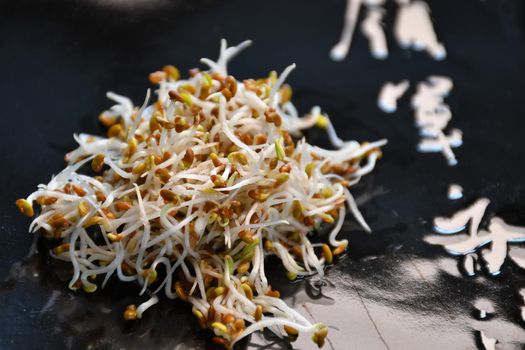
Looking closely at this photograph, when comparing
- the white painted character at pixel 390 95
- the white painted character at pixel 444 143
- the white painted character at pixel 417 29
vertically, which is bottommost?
the white painted character at pixel 444 143

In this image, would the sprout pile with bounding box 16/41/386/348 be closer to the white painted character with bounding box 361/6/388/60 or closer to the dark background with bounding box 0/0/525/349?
the dark background with bounding box 0/0/525/349

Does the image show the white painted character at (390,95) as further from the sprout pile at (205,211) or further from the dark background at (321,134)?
the sprout pile at (205,211)

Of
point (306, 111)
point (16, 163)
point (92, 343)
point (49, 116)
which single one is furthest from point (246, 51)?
point (92, 343)

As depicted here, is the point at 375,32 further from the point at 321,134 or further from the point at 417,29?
the point at 321,134

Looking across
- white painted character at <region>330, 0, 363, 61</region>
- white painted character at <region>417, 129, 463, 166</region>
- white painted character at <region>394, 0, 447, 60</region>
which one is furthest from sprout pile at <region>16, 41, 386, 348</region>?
white painted character at <region>394, 0, 447, 60</region>

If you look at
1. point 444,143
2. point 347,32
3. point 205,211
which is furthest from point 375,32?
point 205,211

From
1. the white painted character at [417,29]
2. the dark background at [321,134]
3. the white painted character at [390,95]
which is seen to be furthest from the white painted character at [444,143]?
the white painted character at [417,29]
